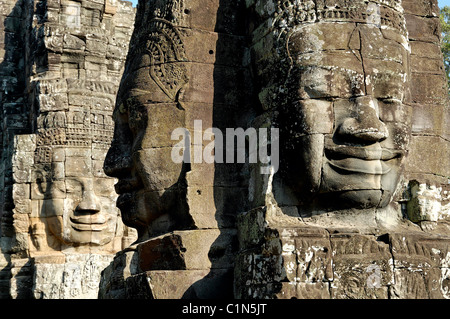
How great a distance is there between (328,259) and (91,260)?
8770 mm

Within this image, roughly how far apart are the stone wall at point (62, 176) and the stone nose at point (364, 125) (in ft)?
27.9

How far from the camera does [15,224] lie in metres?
13.7

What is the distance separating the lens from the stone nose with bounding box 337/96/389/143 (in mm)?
5547

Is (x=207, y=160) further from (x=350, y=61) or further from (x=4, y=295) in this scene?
(x=4, y=295)

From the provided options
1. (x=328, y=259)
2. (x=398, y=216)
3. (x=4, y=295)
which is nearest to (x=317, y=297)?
(x=328, y=259)

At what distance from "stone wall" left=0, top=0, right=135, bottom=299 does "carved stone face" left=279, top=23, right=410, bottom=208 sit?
27.2 feet

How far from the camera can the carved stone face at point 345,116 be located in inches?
220

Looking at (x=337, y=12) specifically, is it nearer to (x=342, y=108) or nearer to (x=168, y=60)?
(x=342, y=108)

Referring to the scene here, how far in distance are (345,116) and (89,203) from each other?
867 cm

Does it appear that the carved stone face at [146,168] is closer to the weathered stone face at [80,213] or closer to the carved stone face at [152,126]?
the carved stone face at [152,126]

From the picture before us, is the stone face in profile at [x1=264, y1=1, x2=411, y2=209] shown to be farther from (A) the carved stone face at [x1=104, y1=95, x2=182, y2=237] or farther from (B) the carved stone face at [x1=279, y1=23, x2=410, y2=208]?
(A) the carved stone face at [x1=104, y1=95, x2=182, y2=237]

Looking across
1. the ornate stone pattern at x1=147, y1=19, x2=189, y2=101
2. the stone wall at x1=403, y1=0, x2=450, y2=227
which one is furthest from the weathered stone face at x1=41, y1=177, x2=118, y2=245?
the stone wall at x1=403, y1=0, x2=450, y2=227

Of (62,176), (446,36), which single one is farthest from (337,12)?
(446,36)

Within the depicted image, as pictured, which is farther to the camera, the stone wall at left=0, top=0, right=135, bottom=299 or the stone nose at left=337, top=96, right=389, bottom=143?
the stone wall at left=0, top=0, right=135, bottom=299
